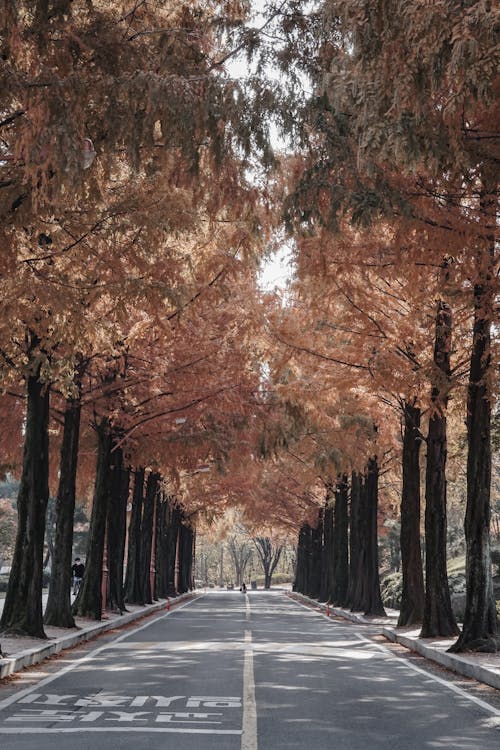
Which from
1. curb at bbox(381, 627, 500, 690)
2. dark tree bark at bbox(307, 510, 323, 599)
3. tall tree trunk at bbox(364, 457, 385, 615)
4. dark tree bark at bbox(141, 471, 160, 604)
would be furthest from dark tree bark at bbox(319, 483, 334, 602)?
curb at bbox(381, 627, 500, 690)

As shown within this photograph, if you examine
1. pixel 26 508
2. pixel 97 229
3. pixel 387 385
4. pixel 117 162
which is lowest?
pixel 26 508

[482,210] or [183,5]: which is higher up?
[183,5]

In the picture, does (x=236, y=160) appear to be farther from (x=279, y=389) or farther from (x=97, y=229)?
(x=279, y=389)

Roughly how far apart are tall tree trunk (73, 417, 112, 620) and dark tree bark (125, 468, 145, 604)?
1068 cm

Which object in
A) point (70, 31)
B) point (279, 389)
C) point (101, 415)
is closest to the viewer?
point (70, 31)

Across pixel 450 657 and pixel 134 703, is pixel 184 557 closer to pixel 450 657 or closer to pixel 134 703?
pixel 450 657

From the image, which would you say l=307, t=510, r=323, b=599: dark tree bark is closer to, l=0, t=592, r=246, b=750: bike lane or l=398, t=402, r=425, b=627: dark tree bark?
l=398, t=402, r=425, b=627: dark tree bark

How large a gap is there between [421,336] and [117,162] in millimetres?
8031

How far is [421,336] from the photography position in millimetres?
18922

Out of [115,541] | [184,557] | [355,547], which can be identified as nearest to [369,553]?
[355,547]

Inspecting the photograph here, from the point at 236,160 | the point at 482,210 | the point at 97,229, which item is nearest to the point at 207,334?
the point at 97,229

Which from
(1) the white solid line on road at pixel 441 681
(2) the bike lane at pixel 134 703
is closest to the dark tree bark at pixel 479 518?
(1) the white solid line on road at pixel 441 681

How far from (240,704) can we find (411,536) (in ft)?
51.2

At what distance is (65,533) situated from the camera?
21.9 m
